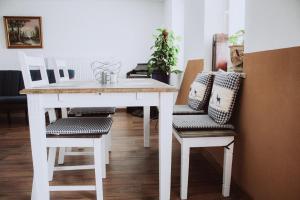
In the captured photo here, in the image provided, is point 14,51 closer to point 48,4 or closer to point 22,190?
point 48,4

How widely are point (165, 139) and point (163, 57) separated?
259 cm

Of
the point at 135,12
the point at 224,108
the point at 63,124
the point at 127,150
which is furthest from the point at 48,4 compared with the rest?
the point at 224,108

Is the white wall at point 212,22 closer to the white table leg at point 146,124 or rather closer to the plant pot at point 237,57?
the plant pot at point 237,57

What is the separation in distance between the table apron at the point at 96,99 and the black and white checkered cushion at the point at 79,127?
19cm

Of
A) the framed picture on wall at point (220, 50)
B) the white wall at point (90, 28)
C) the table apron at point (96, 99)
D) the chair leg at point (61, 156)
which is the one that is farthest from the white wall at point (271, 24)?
the white wall at point (90, 28)

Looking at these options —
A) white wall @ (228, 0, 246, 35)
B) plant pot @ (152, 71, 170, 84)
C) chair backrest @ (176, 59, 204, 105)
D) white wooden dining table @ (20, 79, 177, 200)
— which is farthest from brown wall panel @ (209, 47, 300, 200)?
plant pot @ (152, 71, 170, 84)

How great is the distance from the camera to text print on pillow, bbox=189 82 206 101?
2346 millimetres

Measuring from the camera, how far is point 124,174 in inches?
88.0

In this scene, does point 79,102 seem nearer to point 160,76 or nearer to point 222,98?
point 222,98

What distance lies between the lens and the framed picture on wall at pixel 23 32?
5.28 metres

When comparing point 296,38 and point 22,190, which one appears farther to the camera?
point 22,190

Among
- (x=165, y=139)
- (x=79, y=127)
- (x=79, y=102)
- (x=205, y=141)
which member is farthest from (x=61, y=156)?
(x=205, y=141)

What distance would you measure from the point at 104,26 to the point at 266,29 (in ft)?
14.7

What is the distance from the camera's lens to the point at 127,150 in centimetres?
288
